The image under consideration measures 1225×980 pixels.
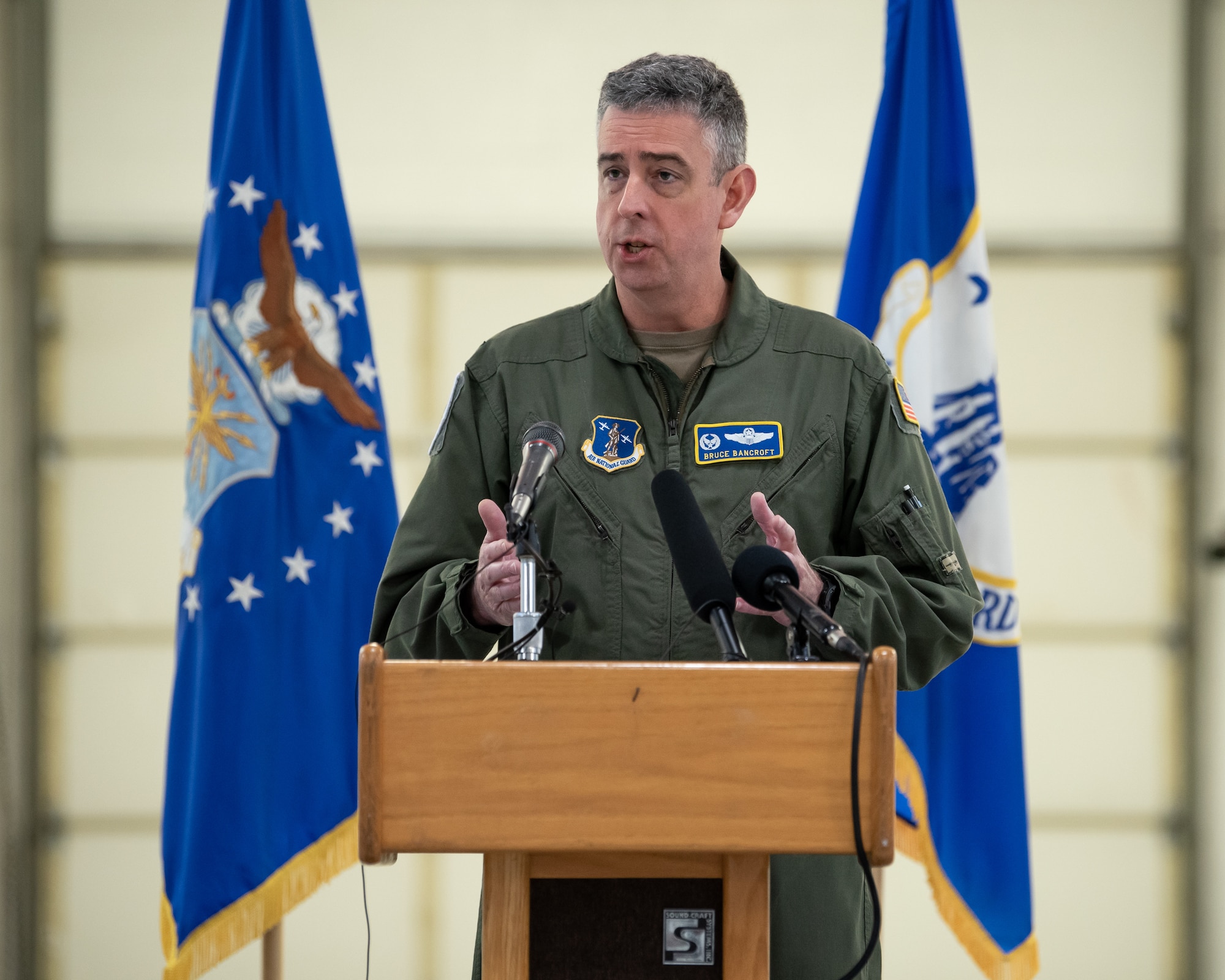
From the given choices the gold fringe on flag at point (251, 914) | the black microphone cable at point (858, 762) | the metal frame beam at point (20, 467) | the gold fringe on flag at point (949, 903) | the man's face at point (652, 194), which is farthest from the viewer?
the metal frame beam at point (20, 467)

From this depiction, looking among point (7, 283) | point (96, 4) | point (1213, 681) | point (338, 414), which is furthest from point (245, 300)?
point (1213, 681)

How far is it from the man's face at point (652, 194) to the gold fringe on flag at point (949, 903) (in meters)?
1.47

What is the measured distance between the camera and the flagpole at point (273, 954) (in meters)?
2.44

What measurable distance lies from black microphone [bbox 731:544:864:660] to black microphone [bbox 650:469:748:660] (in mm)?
16

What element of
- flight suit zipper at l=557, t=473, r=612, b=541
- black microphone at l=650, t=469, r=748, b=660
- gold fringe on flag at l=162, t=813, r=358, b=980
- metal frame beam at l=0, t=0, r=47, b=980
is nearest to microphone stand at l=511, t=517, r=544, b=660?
black microphone at l=650, t=469, r=748, b=660

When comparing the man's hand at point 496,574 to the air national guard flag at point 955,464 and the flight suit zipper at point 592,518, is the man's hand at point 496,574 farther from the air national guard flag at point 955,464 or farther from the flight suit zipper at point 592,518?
the air national guard flag at point 955,464

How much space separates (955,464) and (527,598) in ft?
5.62

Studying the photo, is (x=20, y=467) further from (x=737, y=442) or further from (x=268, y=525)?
(x=737, y=442)

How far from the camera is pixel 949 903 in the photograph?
2.54 m

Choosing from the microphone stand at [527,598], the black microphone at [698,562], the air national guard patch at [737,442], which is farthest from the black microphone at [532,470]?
the air national guard patch at [737,442]

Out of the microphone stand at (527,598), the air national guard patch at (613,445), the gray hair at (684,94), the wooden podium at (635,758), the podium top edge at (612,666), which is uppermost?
the gray hair at (684,94)

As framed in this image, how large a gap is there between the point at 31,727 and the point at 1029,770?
3062mm

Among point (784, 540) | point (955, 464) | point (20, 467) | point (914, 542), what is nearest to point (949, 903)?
→ point (955, 464)

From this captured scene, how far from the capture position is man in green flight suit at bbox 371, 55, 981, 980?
4.78 ft
